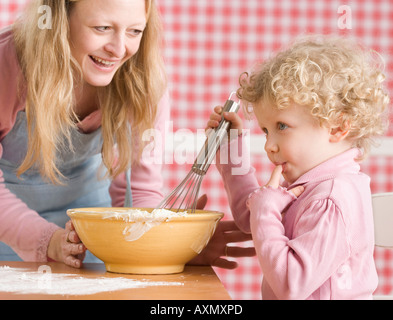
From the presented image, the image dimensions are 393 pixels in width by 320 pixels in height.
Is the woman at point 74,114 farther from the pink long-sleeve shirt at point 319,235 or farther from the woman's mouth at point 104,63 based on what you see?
the pink long-sleeve shirt at point 319,235

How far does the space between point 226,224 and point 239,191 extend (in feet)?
0.26

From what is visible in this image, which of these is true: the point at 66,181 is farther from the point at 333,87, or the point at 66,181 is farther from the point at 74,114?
the point at 333,87

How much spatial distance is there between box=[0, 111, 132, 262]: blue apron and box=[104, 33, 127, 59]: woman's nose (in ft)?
0.89

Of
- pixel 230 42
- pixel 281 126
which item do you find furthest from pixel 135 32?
pixel 230 42

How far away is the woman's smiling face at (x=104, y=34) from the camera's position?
1310 millimetres

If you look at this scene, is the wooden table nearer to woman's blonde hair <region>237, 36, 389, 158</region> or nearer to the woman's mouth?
woman's blonde hair <region>237, 36, 389, 158</region>

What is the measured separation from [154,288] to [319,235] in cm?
28

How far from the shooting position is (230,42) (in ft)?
12.0

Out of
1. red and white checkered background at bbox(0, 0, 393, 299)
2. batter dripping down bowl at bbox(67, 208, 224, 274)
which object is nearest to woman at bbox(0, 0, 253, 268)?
batter dripping down bowl at bbox(67, 208, 224, 274)

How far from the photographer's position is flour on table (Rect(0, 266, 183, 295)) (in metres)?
0.92

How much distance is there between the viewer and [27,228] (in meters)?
1.35

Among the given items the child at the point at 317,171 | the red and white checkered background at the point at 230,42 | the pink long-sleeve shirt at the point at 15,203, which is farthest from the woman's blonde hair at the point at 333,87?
the red and white checkered background at the point at 230,42
